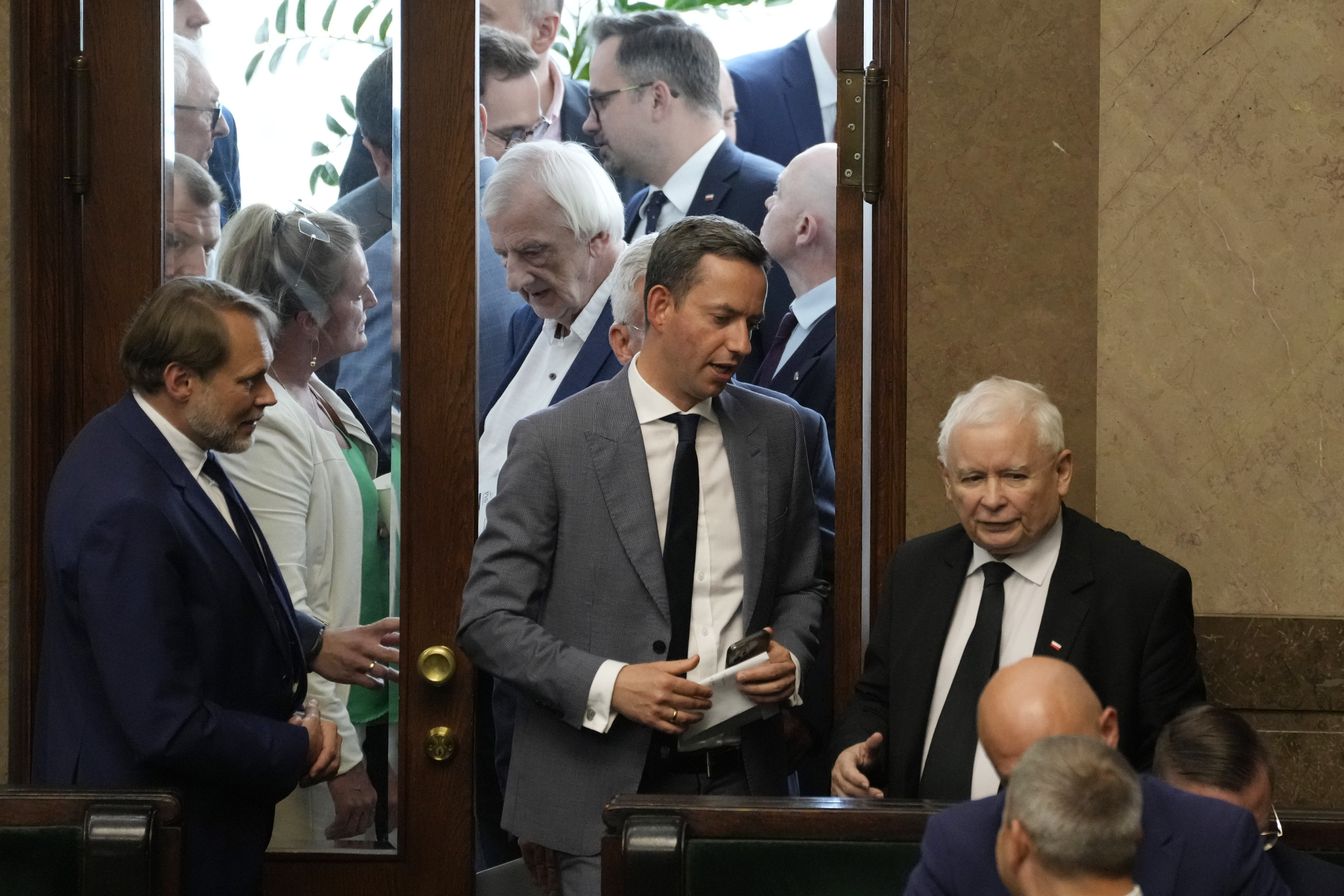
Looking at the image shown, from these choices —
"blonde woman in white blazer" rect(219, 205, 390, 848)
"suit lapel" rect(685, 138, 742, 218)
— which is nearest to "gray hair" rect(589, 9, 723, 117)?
"suit lapel" rect(685, 138, 742, 218)

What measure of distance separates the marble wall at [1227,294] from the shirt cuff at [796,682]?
2.81 ft

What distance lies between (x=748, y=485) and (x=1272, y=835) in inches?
47.6

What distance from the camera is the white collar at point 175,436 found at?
2.67 metres

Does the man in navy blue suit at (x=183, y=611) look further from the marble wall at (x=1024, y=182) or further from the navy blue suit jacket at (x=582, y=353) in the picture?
the marble wall at (x=1024, y=182)

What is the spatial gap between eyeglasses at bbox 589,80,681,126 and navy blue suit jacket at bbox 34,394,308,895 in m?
1.36

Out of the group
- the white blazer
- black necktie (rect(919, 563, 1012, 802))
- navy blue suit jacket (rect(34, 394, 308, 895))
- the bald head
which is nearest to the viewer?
the bald head

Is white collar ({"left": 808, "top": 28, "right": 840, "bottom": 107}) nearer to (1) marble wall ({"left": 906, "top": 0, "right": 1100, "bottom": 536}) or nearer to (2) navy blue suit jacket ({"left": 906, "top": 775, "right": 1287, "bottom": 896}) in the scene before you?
(1) marble wall ({"left": 906, "top": 0, "right": 1100, "bottom": 536})

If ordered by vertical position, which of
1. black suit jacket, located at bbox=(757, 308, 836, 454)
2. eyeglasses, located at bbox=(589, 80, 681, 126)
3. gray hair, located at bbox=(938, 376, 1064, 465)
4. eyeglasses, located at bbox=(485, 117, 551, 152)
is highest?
eyeglasses, located at bbox=(589, 80, 681, 126)

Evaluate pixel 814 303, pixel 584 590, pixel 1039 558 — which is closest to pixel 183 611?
pixel 584 590

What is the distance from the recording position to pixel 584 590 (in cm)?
288

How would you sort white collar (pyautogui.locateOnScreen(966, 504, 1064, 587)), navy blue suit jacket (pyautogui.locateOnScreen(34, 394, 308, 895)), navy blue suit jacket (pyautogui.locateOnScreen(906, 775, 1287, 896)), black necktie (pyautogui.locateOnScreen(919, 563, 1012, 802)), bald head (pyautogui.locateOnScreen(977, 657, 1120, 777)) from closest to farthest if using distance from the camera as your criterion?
navy blue suit jacket (pyautogui.locateOnScreen(906, 775, 1287, 896))
bald head (pyautogui.locateOnScreen(977, 657, 1120, 777))
navy blue suit jacket (pyautogui.locateOnScreen(34, 394, 308, 895))
black necktie (pyautogui.locateOnScreen(919, 563, 1012, 802))
white collar (pyautogui.locateOnScreen(966, 504, 1064, 587))

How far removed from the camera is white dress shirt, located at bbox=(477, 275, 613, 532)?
3420 millimetres

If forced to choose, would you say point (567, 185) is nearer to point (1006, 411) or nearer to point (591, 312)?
point (591, 312)

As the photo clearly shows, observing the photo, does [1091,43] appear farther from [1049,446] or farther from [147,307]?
[147,307]
